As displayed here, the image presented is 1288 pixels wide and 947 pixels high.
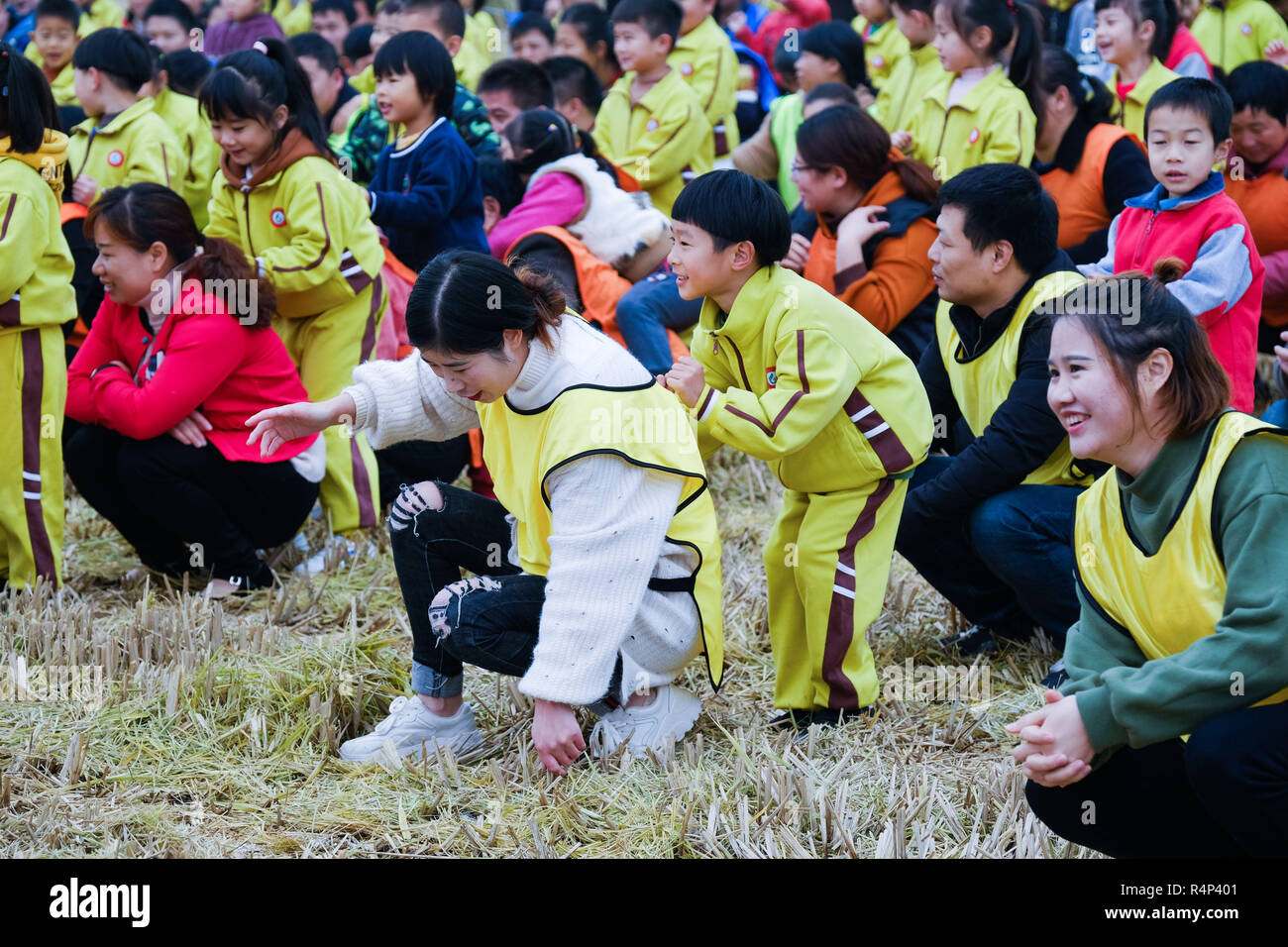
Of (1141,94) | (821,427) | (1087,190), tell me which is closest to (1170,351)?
(821,427)

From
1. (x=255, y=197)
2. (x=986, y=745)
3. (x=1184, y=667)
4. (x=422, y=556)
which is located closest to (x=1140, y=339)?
(x=1184, y=667)

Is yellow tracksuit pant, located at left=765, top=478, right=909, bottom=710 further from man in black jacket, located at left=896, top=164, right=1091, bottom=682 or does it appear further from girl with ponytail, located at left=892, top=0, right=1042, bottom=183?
girl with ponytail, located at left=892, top=0, right=1042, bottom=183

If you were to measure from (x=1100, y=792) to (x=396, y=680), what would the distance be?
6.57 feet

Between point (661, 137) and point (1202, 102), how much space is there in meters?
3.15

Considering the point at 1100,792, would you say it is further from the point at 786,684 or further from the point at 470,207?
the point at 470,207

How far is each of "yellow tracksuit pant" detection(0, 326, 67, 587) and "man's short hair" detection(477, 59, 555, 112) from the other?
2798 mm

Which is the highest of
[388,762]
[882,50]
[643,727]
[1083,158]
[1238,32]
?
[1238,32]

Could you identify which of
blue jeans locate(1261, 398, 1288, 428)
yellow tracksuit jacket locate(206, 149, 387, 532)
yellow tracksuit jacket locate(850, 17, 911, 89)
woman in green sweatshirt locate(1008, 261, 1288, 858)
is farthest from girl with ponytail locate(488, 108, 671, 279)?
yellow tracksuit jacket locate(850, 17, 911, 89)

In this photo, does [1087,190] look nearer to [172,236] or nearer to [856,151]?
[856,151]

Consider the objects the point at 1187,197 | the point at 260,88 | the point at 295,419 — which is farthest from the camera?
the point at 260,88

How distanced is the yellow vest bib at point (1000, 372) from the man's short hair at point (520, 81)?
321 centimetres

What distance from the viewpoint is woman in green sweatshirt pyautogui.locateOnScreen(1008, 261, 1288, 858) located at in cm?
227

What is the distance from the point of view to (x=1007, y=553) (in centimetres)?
372

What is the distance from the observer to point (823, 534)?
3.54 meters
